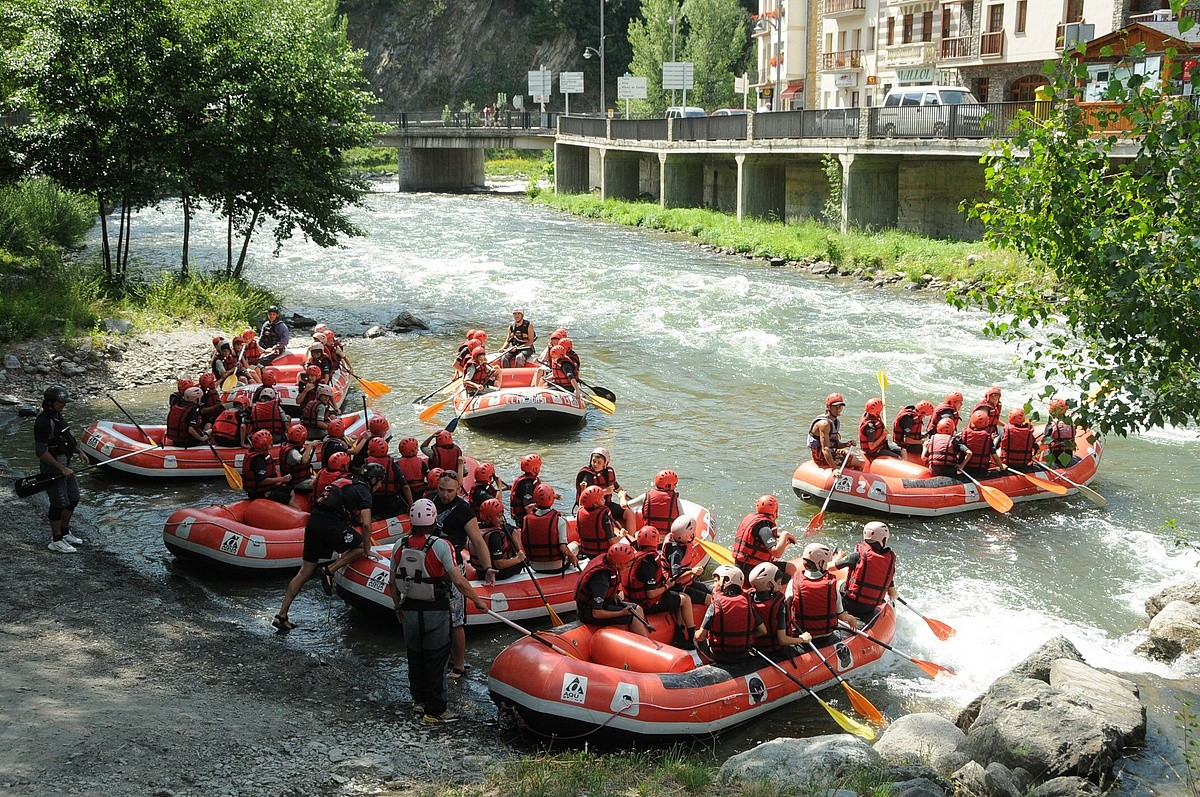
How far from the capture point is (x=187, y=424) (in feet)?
43.5

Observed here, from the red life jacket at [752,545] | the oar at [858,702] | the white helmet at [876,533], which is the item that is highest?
the white helmet at [876,533]

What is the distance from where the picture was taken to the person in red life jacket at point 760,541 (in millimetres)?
9375

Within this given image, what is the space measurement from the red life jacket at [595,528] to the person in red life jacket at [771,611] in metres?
1.74

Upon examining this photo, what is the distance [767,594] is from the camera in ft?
27.5

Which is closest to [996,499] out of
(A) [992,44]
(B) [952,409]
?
(B) [952,409]

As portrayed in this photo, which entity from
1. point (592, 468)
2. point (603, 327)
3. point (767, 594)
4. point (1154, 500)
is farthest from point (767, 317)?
point (767, 594)

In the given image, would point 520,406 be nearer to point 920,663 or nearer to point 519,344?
point 519,344

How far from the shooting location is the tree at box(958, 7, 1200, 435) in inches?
271

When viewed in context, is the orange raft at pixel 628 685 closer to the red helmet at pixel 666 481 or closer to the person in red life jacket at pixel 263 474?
the red helmet at pixel 666 481

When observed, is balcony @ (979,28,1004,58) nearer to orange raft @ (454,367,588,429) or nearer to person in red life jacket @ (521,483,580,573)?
orange raft @ (454,367,588,429)

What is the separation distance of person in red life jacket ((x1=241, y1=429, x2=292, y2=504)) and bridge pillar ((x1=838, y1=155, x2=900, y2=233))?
70.9 feet

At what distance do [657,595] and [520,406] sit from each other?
697cm

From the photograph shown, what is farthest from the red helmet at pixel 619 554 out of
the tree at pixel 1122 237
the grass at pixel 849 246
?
the grass at pixel 849 246

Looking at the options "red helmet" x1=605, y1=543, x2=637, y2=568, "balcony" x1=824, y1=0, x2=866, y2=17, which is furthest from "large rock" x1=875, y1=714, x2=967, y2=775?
"balcony" x1=824, y1=0, x2=866, y2=17
